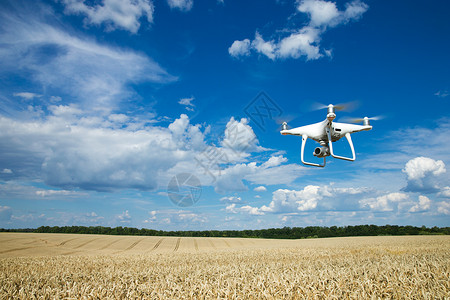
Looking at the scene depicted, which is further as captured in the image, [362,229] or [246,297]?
[362,229]

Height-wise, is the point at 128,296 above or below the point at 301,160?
below

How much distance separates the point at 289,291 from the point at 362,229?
84210 mm

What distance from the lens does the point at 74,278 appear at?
10055 millimetres

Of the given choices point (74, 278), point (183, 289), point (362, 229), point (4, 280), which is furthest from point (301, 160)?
point (362, 229)

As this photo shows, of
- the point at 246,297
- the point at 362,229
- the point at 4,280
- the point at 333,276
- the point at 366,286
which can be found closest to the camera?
the point at 246,297

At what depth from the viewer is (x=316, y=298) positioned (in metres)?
6.23

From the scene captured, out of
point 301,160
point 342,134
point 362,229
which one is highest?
point 342,134

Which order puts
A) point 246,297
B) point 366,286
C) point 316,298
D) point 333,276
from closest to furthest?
point 316,298, point 246,297, point 366,286, point 333,276

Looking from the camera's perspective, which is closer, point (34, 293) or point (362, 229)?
point (34, 293)

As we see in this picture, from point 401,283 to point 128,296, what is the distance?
24.6 ft

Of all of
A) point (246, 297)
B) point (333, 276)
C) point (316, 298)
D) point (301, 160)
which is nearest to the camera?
point (316, 298)

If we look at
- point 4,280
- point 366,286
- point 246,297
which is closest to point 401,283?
point 366,286

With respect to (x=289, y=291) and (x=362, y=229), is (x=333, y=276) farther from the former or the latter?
(x=362, y=229)

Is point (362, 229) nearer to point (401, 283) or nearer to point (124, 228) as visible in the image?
point (124, 228)
